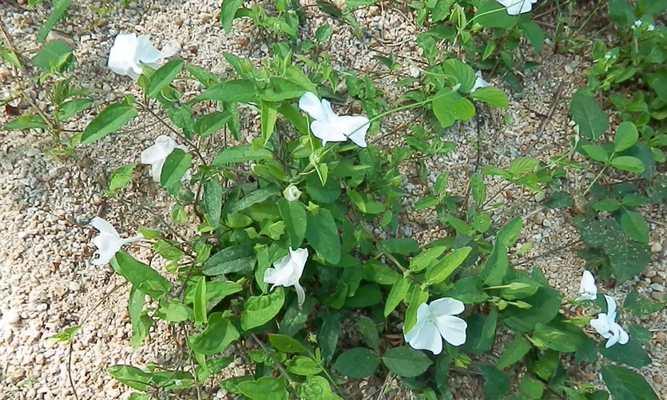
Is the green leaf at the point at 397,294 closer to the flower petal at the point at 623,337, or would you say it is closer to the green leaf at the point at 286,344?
the green leaf at the point at 286,344

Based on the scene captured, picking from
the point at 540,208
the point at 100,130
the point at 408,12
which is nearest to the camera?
the point at 100,130

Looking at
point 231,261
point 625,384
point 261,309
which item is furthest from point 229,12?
point 625,384

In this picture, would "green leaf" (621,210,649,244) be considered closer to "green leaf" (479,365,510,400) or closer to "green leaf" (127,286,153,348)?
"green leaf" (479,365,510,400)

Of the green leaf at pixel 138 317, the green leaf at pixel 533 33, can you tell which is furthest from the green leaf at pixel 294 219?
the green leaf at pixel 533 33

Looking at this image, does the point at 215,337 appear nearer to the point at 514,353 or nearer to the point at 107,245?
the point at 107,245

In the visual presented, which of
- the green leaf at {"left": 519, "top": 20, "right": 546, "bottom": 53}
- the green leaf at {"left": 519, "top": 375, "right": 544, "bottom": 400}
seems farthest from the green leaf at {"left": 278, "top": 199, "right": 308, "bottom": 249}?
the green leaf at {"left": 519, "top": 20, "right": 546, "bottom": 53}

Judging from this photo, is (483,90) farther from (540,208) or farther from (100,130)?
(100,130)

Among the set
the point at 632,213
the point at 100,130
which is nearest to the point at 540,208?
the point at 632,213
